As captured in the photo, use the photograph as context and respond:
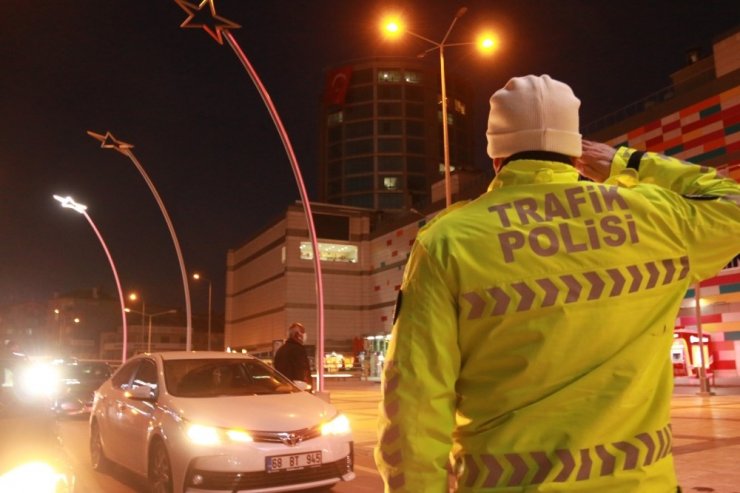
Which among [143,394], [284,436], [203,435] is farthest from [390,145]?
[203,435]

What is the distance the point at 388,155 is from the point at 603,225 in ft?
299

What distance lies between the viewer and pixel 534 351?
1584 millimetres

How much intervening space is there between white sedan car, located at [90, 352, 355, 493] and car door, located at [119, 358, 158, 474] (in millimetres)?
11

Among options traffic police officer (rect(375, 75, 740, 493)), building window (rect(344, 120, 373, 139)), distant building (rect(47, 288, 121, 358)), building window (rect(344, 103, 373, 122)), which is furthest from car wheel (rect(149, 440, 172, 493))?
distant building (rect(47, 288, 121, 358))

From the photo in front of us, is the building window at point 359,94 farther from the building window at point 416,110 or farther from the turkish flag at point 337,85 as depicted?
the building window at point 416,110

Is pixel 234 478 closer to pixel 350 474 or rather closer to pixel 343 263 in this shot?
pixel 350 474

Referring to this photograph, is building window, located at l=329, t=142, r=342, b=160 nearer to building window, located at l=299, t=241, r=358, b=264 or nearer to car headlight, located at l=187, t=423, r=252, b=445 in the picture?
building window, located at l=299, t=241, r=358, b=264

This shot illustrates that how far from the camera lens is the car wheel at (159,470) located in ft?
22.3

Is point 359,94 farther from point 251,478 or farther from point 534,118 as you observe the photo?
point 534,118

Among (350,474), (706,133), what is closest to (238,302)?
(706,133)

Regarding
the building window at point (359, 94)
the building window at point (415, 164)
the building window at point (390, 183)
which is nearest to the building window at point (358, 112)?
the building window at point (359, 94)

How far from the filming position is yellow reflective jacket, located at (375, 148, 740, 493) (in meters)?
1.53

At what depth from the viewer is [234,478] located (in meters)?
6.42

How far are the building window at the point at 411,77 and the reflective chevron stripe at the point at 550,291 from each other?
309 ft
